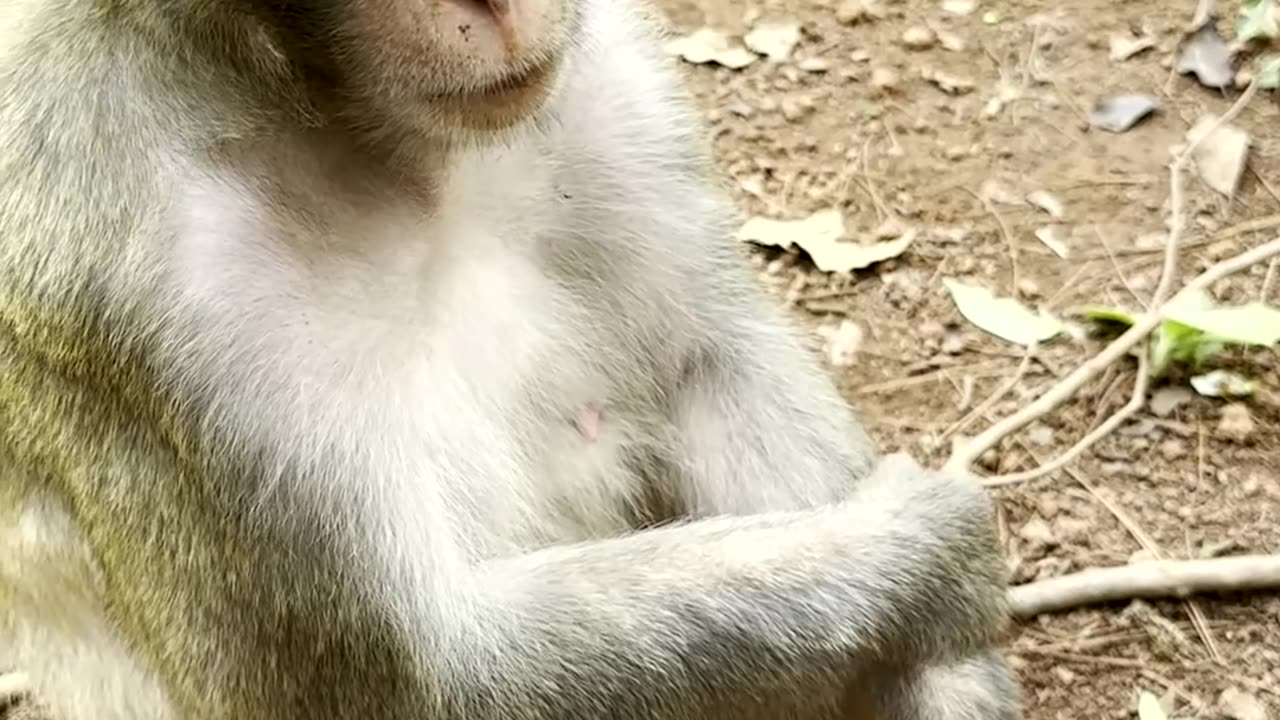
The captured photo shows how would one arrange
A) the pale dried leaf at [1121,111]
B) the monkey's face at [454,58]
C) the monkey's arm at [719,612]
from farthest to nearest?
the pale dried leaf at [1121,111]
the monkey's arm at [719,612]
the monkey's face at [454,58]

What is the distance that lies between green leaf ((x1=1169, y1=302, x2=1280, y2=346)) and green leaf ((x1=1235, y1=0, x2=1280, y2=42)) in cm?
107

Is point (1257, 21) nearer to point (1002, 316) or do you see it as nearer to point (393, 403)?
point (1002, 316)

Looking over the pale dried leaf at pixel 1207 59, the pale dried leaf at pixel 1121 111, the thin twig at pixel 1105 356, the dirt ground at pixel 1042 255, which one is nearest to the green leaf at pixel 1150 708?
the dirt ground at pixel 1042 255

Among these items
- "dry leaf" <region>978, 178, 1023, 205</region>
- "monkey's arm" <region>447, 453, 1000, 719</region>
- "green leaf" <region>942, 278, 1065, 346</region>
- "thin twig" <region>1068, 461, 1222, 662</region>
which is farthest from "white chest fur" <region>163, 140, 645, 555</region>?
"dry leaf" <region>978, 178, 1023, 205</region>

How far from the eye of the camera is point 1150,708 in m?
2.99

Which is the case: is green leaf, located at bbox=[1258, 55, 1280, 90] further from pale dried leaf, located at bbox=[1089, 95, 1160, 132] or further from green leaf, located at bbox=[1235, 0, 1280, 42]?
pale dried leaf, located at bbox=[1089, 95, 1160, 132]

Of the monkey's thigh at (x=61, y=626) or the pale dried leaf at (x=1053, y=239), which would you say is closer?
the monkey's thigh at (x=61, y=626)

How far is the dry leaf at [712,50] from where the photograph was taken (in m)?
4.56

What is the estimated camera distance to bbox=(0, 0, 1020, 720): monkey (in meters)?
1.93

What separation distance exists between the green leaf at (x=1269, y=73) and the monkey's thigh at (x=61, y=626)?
3.14 meters

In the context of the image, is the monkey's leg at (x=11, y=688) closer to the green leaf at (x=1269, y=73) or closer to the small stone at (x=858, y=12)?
the small stone at (x=858, y=12)

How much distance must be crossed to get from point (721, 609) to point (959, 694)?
50 cm

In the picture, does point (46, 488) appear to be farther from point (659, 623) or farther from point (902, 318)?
point (902, 318)

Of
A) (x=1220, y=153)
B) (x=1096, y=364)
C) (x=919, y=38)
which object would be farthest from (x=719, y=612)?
(x=919, y=38)
